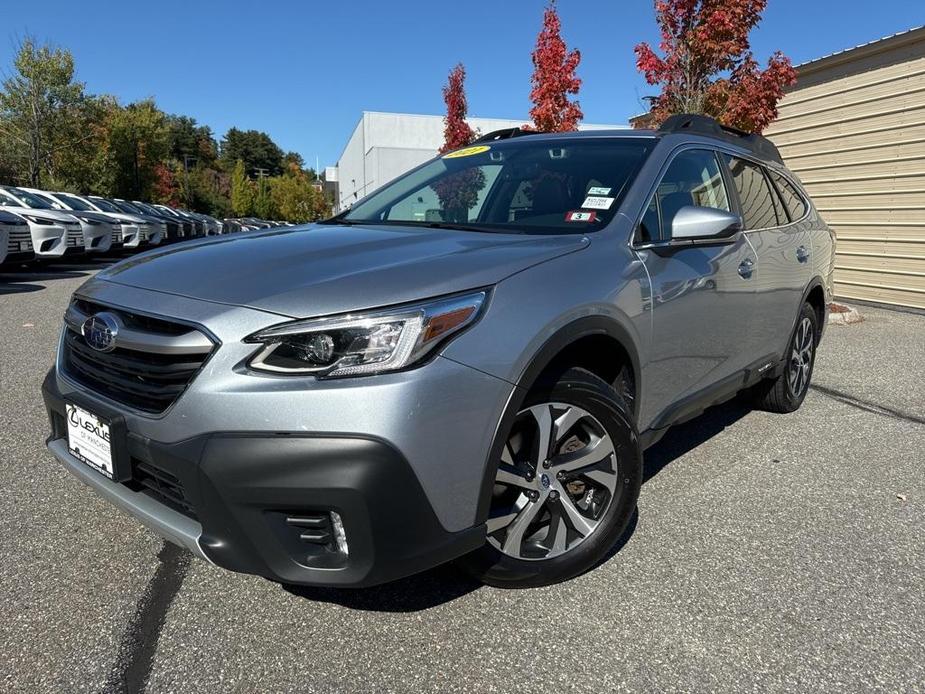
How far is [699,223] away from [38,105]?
31.9 meters

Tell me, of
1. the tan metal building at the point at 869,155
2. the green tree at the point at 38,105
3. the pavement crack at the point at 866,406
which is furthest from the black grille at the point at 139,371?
the green tree at the point at 38,105

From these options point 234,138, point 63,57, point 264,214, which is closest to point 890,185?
point 63,57

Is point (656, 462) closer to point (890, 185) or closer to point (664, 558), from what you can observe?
point (664, 558)

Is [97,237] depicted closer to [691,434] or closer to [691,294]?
[691,434]

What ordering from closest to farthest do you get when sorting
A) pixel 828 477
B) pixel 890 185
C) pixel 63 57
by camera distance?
pixel 828 477
pixel 890 185
pixel 63 57

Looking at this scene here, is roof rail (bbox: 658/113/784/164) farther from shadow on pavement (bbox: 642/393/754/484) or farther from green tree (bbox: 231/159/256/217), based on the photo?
green tree (bbox: 231/159/256/217)

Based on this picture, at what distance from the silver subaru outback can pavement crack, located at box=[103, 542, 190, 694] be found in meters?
0.40

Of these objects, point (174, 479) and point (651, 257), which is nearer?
Result: point (174, 479)

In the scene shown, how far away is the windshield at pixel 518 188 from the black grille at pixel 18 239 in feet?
30.7

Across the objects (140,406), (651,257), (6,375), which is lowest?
(6,375)

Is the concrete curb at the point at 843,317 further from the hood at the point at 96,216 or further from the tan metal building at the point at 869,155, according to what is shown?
the hood at the point at 96,216

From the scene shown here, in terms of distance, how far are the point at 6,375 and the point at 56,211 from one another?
10148 mm

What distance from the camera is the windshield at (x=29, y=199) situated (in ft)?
44.6

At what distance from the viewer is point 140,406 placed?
6.48ft
